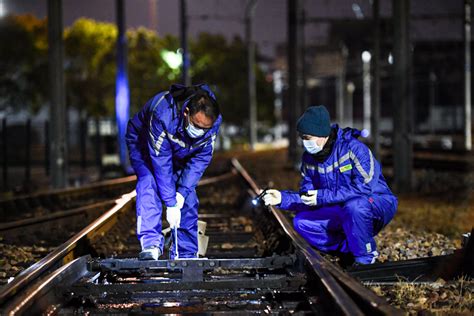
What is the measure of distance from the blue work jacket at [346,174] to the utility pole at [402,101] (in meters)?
10.2

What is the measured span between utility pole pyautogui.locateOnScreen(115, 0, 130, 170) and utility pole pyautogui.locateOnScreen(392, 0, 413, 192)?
32.9ft

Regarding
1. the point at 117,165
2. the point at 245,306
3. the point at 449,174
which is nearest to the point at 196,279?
the point at 245,306

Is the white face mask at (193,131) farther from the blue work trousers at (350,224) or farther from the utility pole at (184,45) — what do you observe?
the utility pole at (184,45)

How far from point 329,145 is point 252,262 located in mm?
1221

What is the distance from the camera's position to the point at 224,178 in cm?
1812

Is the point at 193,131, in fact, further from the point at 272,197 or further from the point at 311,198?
the point at 311,198

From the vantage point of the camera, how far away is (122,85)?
80.8 feet

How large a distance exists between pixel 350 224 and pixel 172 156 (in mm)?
1632

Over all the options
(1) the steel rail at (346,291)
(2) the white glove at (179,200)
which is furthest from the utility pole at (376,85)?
(1) the steel rail at (346,291)

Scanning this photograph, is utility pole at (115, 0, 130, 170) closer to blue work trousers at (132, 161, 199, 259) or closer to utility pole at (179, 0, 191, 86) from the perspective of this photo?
utility pole at (179, 0, 191, 86)

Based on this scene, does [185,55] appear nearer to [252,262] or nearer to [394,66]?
[394,66]

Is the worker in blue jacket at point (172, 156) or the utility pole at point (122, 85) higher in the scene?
the utility pole at point (122, 85)

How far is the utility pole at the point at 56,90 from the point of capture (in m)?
16.8

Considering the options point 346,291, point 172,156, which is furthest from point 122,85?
point 346,291
